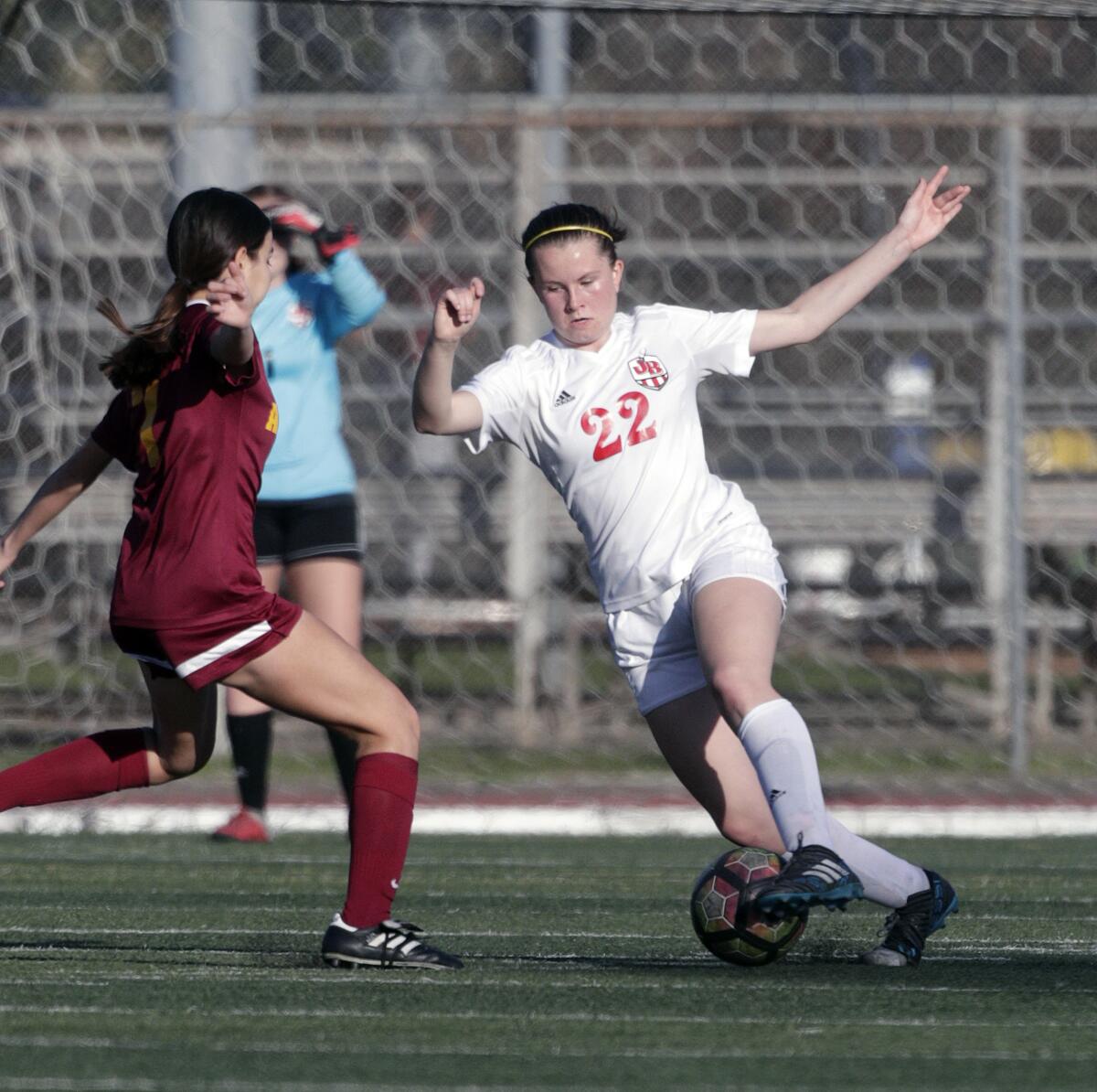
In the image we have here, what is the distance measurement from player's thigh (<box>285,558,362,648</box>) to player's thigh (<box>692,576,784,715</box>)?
7.40 feet

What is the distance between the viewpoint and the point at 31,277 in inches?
370

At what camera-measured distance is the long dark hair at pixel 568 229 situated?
4.68 m

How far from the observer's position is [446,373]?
177 inches

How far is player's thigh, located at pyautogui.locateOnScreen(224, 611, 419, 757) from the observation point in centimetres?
417

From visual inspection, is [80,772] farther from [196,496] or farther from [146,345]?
[146,345]

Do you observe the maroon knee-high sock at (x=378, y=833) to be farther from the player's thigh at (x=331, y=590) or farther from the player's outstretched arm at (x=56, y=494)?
the player's thigh at (x=331, y=590)

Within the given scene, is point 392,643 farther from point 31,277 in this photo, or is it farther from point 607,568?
point 607,568

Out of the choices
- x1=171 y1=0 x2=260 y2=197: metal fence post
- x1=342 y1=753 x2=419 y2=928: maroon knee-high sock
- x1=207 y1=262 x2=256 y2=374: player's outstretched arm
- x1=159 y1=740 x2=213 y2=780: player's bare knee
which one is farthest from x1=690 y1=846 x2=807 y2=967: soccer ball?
x1=171 y1=0 x2=260 y2=197: metal fence post

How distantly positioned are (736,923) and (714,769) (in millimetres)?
443

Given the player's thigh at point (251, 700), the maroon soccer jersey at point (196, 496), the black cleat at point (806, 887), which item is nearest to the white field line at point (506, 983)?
the black cleat at point (806, 887)

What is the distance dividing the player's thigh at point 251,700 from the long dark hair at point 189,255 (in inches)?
92.6

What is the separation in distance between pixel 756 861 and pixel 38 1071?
174cm

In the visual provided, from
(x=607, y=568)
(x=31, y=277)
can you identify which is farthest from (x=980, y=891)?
(x=31, y=277)

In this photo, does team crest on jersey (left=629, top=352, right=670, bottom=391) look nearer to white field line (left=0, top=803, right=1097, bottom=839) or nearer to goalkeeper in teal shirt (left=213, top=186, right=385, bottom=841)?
goalkeeper in teal shirt (left=213, top=186, right=385, bottom=841)
